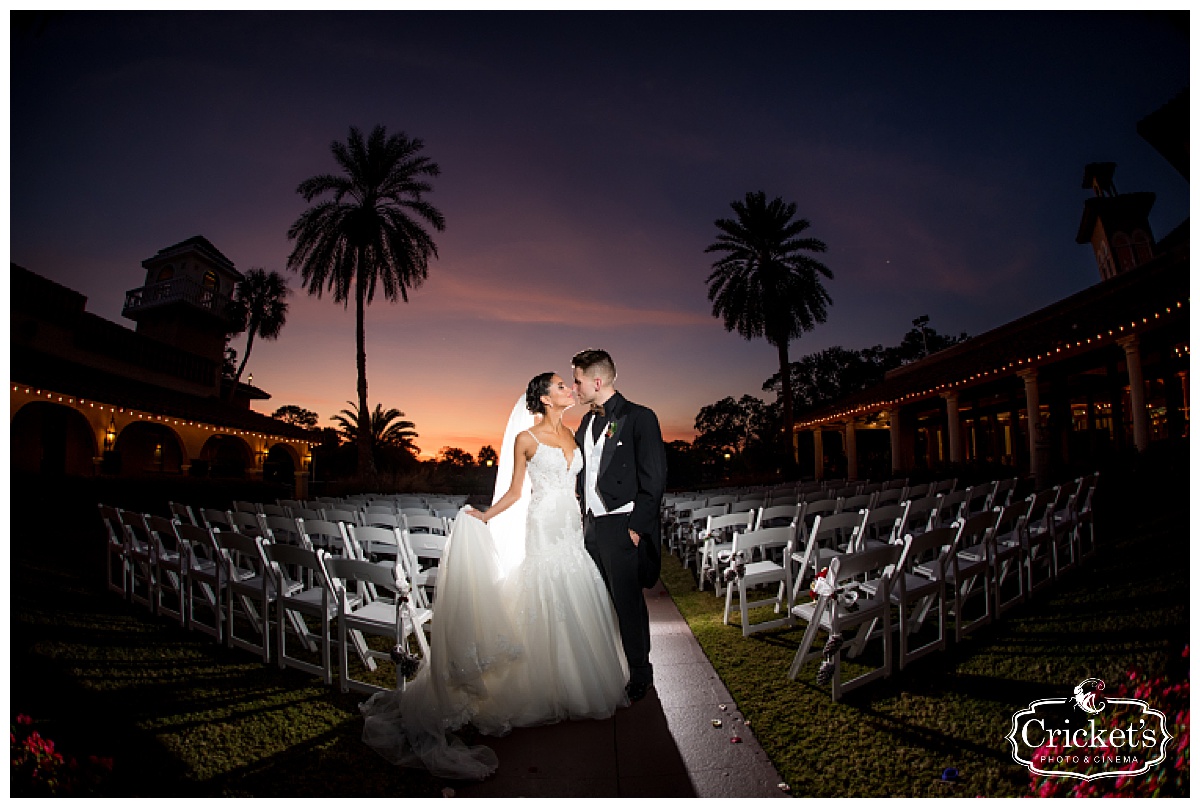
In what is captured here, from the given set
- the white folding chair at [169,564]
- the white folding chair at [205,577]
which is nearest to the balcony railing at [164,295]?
the white folding chair at [169,564]

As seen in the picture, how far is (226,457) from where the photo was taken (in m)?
29.3

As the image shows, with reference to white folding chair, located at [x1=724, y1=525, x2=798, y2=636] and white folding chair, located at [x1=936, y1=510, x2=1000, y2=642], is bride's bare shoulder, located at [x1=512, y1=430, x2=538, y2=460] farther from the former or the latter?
white folding chair, located at [x1=936, y1=510, x2=1000, y2=642]

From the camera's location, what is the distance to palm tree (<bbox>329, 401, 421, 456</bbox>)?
34272 millimetres

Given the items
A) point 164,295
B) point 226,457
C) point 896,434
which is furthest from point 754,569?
point 226,457

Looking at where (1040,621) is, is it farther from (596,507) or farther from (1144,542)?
(596,507)

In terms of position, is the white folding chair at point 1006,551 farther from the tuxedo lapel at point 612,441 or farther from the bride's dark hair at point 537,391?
the bride's dark hair at point 537,391

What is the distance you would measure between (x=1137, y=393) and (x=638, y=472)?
512 inches

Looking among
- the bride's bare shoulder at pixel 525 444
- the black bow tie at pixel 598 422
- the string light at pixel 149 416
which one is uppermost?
the string light at pixel 149 416

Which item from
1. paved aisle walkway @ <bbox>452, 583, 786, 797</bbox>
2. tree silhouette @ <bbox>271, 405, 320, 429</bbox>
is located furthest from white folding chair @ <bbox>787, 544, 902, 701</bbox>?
Result: tree silhouette @ <bbox>271, 405, 320, 429</bbox>

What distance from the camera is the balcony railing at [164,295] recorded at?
23.3m

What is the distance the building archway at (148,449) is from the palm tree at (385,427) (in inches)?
448

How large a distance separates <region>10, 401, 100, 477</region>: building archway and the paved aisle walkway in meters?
18.4

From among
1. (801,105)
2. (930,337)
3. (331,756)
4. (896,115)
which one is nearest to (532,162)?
(801,105)

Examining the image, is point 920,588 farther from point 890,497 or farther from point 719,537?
Answer: point 890,497
